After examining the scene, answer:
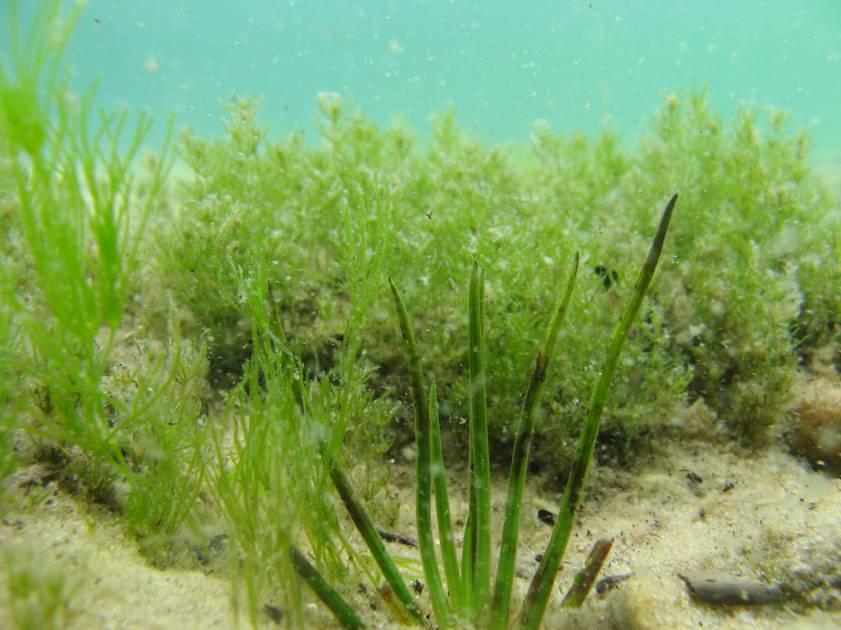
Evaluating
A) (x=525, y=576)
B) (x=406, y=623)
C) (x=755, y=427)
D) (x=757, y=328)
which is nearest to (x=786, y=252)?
(x=757, y=328)

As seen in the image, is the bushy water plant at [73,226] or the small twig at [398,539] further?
the small twig at [398,539]

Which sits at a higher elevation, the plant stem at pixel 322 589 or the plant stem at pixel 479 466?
the plant stem at pixel 479 466

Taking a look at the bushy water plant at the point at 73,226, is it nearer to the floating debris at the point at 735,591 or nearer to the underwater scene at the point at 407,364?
the underwater scene at the point at 407,364

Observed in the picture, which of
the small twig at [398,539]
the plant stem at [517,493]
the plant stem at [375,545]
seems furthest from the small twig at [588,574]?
the small twig at [398,539]

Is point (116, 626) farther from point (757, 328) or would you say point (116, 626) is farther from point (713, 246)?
point (713, 246)

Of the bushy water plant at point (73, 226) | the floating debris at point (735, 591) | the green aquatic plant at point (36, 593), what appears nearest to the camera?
the green aquatic plant at point (36, 593)

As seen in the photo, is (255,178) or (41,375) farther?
(255,178)
